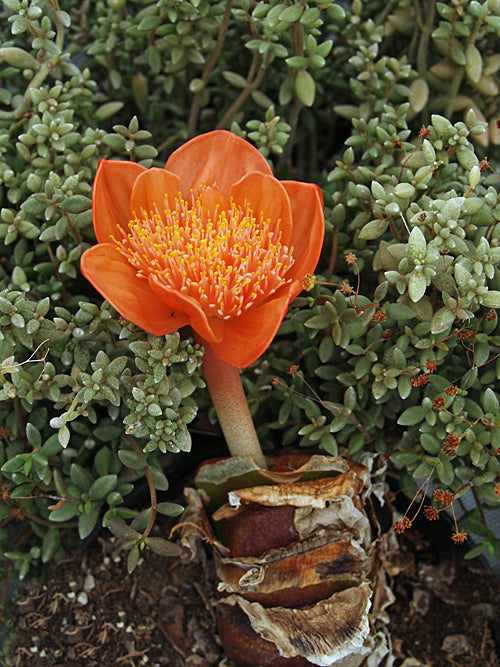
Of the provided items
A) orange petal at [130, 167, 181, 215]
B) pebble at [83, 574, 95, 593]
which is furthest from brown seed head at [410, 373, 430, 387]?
pebble at [83, 574, 95, 593]

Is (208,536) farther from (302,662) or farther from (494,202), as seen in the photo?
(494,202)

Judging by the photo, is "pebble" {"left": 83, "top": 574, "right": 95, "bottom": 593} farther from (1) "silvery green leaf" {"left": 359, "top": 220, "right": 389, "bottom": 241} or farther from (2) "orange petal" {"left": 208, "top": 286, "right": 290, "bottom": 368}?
(1) "silvery green leaf" {"left": 359, "top": 220, "right": 389, "bottom": 241}

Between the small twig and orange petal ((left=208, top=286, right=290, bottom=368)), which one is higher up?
the small twig

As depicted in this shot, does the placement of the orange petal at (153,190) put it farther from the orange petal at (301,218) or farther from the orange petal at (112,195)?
the orange petal at (301,218)

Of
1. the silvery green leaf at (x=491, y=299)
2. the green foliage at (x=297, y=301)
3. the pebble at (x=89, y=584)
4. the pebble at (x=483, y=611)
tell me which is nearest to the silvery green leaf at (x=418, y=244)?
the green foliage at (x=297, y=301)

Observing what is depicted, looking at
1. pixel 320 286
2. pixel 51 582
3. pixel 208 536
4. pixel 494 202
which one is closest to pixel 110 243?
pixel 320 286

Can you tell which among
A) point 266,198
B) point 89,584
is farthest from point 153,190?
point 89,584
